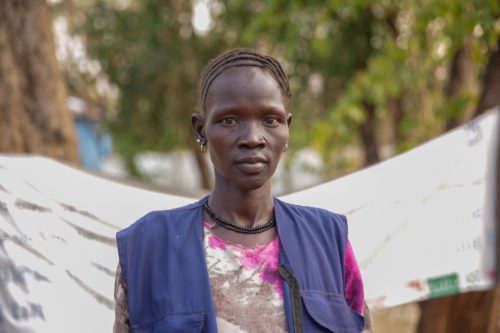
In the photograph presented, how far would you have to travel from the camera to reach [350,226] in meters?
2.47

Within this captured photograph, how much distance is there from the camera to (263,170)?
5.30ft

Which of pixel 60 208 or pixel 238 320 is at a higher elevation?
pixel 60 208

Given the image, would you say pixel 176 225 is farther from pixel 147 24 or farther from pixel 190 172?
pixel 190 172

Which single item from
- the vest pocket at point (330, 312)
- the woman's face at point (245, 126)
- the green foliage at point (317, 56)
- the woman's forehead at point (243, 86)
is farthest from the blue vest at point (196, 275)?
the green foliage at point (317, 56)

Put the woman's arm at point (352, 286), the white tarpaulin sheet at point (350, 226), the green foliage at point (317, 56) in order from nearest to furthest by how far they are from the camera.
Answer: the woman's arm at point (352, 286), the white tarpaulin sheet at point (350, 226), the green foliage at point (317, 56)

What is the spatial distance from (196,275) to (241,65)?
0.53 meters

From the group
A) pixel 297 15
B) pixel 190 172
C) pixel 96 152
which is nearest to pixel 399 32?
pixel 297 15

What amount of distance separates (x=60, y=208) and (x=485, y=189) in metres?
1.65

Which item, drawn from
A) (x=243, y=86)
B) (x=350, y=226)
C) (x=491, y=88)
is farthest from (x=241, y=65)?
(x=491, y=88)

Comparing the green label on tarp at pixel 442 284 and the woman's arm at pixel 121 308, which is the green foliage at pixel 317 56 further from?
the woman's arm at pixel 121 308

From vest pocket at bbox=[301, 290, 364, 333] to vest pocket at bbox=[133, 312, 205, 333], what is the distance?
0.26 meters

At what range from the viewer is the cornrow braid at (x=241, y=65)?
165 centimetres

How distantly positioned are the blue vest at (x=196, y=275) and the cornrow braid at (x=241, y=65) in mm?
312

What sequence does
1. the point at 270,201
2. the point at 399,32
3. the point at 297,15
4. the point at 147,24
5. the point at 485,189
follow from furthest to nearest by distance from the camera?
the point at 147,24 < the point at 399,32 < the point at 297,15 < the point at 485,189 < the point at 270,201
